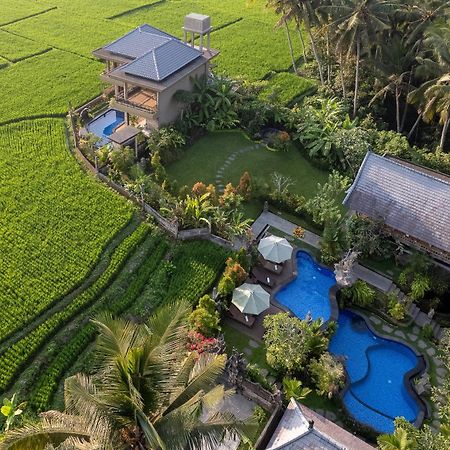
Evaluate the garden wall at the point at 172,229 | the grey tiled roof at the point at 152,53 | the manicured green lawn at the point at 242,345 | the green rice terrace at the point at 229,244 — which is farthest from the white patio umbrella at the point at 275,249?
the grey tiled roof at the point at 152,53

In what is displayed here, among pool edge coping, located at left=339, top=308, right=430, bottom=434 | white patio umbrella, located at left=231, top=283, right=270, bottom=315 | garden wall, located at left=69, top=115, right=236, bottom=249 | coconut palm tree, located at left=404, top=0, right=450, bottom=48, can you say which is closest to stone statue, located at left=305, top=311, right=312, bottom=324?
white patio umbrella, located at left=231, top=283, right=270, bottom=315

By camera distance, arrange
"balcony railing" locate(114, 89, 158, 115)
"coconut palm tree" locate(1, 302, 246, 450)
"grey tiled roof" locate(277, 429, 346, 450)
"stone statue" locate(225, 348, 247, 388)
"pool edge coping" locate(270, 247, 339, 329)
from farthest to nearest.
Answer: "balcony railing" locate(114, 89, 158, 115), "pool edge coping" locate(270, 247, 339, 329), "stone statue" locate(225, 348, 247, 388), "grey tiled roof" locate(277, 429, 346, 450), "coconut palm tree" locate(1, 302, 246, 450)

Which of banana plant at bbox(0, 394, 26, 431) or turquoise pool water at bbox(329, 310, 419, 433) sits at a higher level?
banana plant at bbox(0, 394, 26, 431)

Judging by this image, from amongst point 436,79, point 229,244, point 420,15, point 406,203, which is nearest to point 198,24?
point 420,15

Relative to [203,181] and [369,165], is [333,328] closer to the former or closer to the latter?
[369,165]

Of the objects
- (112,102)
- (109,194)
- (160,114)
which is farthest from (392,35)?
(109,194)

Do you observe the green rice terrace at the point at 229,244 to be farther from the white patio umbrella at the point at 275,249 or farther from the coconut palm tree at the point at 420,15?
the coconut palm tree at the point at 420,15

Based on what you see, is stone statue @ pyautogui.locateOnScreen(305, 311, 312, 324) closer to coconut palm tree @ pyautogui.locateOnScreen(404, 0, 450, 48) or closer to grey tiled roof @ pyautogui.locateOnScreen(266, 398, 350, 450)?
grey tiled roof @ pyautogui.locateOnScreen(266, 398, 350, 450)
